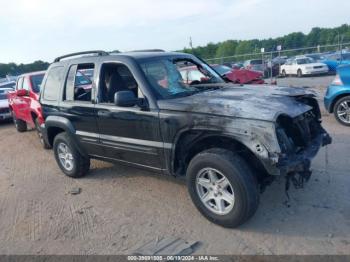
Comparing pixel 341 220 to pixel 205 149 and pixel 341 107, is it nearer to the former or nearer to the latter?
pixel 205 149

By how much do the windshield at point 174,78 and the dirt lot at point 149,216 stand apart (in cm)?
144

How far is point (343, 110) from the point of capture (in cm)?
778

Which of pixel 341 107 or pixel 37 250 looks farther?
pixel 341 107

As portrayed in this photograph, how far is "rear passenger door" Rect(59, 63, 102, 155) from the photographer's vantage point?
16.9 ft

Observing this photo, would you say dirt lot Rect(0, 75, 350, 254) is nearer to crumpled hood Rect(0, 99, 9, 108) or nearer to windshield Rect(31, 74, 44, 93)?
windshield Rect(31, 74, 44, 93)

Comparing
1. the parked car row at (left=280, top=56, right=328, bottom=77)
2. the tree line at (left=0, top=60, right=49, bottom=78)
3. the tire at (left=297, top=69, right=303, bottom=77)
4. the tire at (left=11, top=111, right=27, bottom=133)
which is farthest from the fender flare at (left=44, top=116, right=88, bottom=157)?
the tree line at (left=0, top=60, right=49, bottom=78)

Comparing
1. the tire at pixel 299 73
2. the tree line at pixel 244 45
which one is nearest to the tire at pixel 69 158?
the tire at pixel 299 73

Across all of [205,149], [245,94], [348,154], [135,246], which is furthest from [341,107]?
[135,246]

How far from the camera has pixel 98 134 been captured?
16.9 ft

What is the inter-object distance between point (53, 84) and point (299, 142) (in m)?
4.01

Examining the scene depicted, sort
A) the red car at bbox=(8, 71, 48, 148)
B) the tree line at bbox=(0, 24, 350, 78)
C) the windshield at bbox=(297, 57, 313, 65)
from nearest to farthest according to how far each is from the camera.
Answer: the red car at bbox=(8, 71, 48, 148) < the windshield at bbox=(297, 57, 313, 65) < the tree line at bbox=(0, 24, 350, 78)

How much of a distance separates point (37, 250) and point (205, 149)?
216 cm

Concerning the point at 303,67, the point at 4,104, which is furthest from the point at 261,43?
the point at 4,104

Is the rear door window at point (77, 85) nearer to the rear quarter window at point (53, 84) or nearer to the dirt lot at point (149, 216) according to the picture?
the rear quarter window at point (53, 84)
